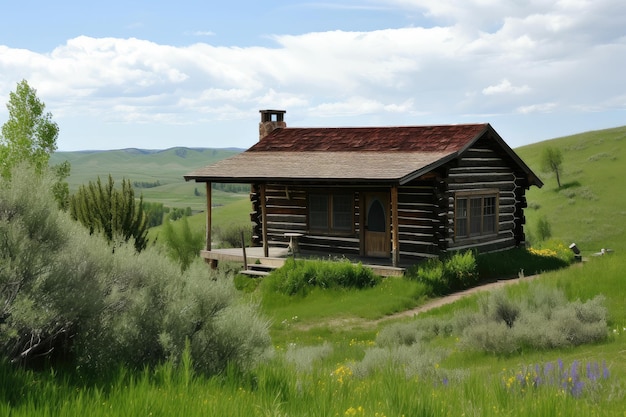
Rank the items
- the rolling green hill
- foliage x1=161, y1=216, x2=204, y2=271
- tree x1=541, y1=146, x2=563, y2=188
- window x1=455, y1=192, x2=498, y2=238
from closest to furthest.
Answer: window x1=455, y1=192, x2=498, y2=238 → foliage x1=161, y1=216, x2=204, y2=271 → the rolling green hill → tree x1=541, y1=146, x2=563, y2=188

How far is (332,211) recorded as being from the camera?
24.5 metres

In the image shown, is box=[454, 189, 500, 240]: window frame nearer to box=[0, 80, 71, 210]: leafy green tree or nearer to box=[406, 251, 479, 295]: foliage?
box=[406, 251, 479, 295]: foliage

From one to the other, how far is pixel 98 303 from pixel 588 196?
5887 centimetres

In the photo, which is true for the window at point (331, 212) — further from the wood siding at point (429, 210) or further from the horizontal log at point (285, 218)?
the horizontal log at point (285, 218)

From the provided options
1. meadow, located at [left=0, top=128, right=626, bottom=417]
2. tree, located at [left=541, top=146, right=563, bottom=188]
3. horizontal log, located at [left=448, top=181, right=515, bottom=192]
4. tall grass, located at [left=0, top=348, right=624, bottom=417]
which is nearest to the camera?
tall grass, located at [left=0, top=348, right=624, bottom=417]

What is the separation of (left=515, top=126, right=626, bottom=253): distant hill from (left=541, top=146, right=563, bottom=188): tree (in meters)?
1.41

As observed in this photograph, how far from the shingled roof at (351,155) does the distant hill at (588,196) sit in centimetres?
2704

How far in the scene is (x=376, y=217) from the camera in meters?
23.6

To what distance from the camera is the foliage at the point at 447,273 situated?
19906 millimetres

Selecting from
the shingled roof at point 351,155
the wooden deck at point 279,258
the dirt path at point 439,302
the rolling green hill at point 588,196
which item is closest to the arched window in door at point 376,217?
the wooden deck at point 279,258

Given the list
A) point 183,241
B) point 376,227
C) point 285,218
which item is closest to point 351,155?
point 376,227

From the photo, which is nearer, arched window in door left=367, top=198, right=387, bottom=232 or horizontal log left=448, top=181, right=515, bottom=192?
horizontal log left=448, top=181, right=515, bottom=192

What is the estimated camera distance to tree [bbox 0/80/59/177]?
115 ft

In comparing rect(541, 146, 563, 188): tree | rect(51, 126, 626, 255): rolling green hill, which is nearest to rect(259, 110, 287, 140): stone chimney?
rect(51, 126, 626, 255): rolling green hill
